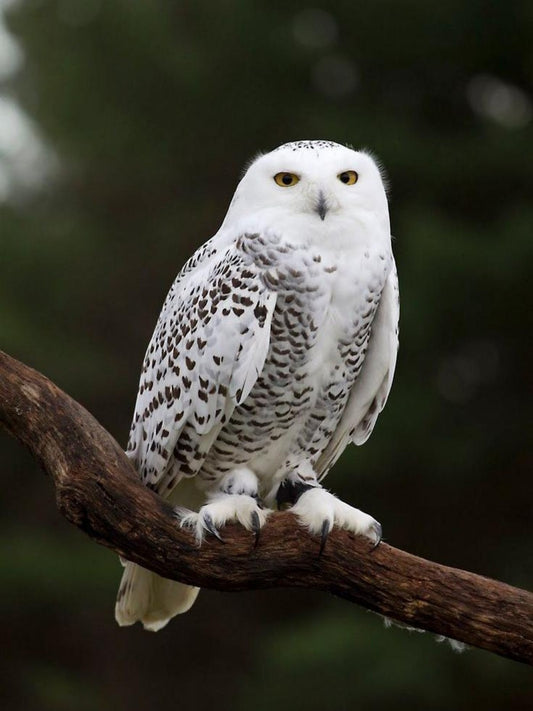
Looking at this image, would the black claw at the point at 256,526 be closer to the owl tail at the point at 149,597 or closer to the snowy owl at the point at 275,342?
the snowy owl at the point at 275,342

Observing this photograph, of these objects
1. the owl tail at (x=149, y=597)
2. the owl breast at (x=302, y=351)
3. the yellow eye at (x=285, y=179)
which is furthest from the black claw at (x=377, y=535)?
the yellow eye at (x=285, y=179)

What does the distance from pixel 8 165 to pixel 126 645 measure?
8.07 feet

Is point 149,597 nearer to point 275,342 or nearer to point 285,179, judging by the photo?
point 275,342

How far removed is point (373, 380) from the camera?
8.41 feet

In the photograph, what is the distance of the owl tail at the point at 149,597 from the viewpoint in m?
2.61

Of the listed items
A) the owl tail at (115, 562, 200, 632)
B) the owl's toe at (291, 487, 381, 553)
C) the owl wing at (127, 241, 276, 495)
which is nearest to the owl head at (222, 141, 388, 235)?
the owl wing at (127, 241, 276, 495)

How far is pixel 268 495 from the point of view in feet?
8.55

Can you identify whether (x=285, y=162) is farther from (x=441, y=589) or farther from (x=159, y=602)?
(x=159, y=602)

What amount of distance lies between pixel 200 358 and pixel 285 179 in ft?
1.30

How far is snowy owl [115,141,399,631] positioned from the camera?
2281mm

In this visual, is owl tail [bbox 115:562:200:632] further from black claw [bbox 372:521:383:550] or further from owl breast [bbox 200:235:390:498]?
black claw [bbox 372:521:383:550]

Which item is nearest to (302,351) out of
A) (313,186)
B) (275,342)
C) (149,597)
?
(275,342)

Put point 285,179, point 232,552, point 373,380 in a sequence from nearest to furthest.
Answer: point 232,552 → point 285,179 → point 373,380

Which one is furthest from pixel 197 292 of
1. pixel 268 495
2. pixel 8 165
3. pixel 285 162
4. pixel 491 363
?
pixel 8 165
